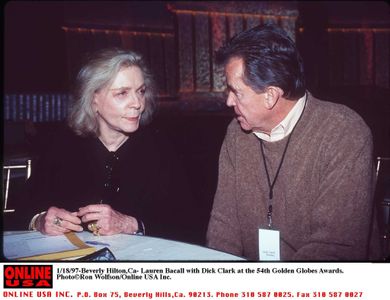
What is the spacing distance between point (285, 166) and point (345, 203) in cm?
29

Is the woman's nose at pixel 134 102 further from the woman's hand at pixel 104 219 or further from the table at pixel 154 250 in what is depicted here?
the table at pixel 154 250

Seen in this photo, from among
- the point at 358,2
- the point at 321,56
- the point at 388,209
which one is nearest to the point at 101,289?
the point at 388,209

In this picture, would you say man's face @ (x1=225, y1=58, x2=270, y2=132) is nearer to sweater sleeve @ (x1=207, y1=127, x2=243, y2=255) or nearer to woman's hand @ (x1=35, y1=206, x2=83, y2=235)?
sweater sleeve @ (x1=207, y1=127, x2=243, y2=255)

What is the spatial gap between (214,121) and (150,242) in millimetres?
2961

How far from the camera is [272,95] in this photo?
5.55 ft

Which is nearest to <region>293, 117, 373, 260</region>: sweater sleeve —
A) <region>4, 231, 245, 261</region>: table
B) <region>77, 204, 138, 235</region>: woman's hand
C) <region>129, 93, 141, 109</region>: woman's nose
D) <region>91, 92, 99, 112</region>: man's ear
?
<region>4, 231, 245, 261</region>: table

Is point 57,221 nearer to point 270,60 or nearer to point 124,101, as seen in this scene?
point 124,101

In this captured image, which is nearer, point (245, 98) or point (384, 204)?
point (245, 98)

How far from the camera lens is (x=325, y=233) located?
4.84 ft

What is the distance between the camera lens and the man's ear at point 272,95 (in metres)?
1.68

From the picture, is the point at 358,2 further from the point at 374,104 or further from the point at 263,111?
the point at 263,111

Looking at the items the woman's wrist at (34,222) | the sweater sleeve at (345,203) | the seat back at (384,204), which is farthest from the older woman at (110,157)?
the seat back at (384,204)

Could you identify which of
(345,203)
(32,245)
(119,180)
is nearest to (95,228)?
(32,245)

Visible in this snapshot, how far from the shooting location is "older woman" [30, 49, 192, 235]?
199cm
